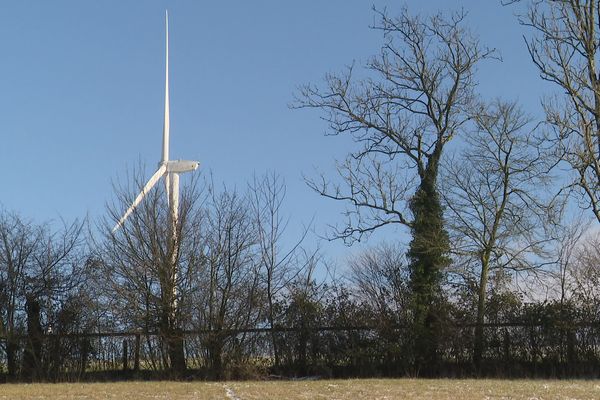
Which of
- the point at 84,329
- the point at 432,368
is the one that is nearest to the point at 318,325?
the point at 432,368

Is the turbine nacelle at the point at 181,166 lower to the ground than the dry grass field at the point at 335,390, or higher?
higher

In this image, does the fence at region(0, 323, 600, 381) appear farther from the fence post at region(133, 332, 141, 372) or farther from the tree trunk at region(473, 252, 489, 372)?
the tree trunk at region(473, 252, 489, 372)

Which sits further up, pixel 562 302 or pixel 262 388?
pixel 562 302

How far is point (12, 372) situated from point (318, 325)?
817 cm

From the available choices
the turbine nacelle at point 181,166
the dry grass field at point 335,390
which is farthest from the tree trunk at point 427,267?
the turbine nacelle at point 181,166

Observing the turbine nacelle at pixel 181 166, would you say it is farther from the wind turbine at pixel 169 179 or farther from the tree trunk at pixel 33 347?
the tree trunk at pixel 33 347

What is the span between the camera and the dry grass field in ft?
47.9

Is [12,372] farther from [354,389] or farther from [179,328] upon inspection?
[354,389]

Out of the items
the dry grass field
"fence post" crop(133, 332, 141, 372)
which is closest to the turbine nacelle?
"fence post" crop(133, 332, 141, 372)

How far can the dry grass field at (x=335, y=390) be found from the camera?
575 inches

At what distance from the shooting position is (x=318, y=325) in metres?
22.3

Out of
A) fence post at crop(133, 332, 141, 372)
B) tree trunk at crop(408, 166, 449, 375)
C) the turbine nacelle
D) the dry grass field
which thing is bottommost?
the dry grass field

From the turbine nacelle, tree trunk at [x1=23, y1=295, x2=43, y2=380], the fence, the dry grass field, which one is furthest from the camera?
the turbine nacelle

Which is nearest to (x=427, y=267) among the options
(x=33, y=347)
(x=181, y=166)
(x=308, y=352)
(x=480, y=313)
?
(x=480, y=313)
